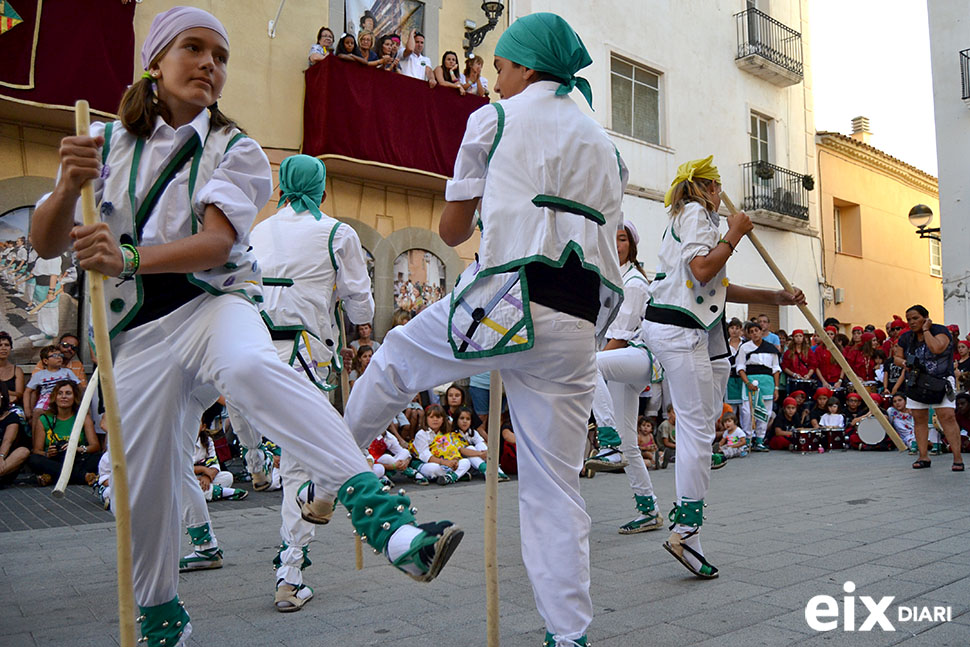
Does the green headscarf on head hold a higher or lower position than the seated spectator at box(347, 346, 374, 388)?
higher

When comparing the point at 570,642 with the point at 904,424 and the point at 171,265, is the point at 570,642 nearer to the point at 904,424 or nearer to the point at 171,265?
the point at 171,265

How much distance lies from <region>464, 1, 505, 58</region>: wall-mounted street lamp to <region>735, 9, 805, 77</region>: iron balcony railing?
9069 millimetres

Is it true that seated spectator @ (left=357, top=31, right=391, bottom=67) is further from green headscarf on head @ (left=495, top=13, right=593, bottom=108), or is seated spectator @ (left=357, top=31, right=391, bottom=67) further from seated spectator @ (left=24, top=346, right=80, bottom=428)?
green headscarf on head @ (left=495, top=13, right=593, bottom=108)

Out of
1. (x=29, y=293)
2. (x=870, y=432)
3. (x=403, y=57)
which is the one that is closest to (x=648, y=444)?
(x=870, y=432)

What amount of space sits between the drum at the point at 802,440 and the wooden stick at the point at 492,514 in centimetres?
1191

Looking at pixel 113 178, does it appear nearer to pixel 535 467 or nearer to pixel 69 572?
pixel 535 467

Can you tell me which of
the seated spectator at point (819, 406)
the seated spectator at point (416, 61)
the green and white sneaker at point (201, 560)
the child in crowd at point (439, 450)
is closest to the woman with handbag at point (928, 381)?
the seated spectator at point (819, 406)

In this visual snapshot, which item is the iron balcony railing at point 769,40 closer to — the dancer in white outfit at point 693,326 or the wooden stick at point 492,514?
the dancer in white outfit at point 693,326

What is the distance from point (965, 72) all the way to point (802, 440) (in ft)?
36.0

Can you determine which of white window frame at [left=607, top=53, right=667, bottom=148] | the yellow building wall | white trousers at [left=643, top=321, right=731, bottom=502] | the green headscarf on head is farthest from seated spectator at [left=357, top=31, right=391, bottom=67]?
the yellow building wall

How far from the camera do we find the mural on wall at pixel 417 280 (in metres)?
14.2

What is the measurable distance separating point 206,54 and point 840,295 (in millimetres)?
24061

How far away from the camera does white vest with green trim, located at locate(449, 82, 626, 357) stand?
2.88 meters

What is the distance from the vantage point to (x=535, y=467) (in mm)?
2945
